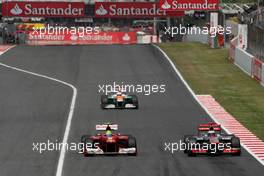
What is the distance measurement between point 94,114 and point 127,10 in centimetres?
4396

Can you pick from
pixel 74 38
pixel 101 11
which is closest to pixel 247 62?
pixel 101 11

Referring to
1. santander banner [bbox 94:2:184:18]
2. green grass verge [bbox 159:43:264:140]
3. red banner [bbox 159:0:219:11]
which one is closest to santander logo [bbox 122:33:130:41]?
santander banner [bbox 94:2:184:18]

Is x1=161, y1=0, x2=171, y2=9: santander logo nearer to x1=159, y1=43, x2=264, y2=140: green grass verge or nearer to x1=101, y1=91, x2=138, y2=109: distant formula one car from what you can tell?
x1=159, y1=43, x2=264, y2=140: green grass verge

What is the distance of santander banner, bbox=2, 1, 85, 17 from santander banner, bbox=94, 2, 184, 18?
1.91 m

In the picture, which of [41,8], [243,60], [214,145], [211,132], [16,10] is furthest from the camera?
[16,10]

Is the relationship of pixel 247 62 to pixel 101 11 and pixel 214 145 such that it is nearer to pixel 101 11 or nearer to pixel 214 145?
pixel 214 145

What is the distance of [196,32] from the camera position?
80.4 metres

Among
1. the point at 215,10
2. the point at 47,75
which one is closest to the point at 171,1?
the point at 215,10

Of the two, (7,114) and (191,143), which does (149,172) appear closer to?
(191,143)

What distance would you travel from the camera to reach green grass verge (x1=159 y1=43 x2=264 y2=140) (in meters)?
39.1

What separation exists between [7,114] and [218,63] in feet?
84.7

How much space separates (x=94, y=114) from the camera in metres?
38.0

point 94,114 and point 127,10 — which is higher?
point 94,114

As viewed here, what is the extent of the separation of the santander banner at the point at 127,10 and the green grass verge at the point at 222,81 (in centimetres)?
769
